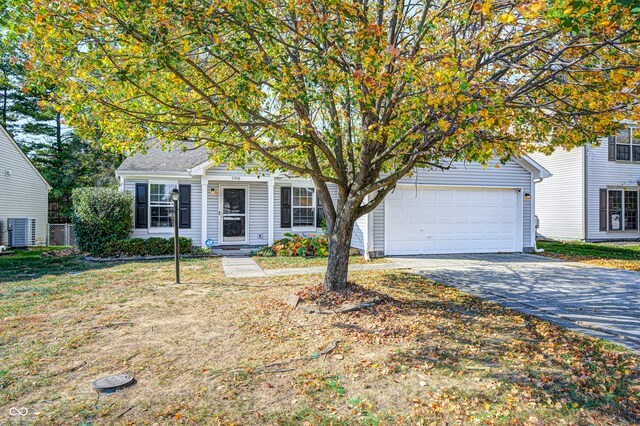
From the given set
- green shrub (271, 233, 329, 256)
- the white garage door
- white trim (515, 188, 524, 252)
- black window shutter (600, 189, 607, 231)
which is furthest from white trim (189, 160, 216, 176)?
black window shutter (600, 189, 607, 231)

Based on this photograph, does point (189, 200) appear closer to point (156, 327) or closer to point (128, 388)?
point (156, 327)

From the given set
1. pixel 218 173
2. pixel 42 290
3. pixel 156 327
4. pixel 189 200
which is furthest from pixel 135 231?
pixel 156 327

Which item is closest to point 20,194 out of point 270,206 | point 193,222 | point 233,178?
point 193,222

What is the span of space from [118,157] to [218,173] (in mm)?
14191

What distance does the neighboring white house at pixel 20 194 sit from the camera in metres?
15.6

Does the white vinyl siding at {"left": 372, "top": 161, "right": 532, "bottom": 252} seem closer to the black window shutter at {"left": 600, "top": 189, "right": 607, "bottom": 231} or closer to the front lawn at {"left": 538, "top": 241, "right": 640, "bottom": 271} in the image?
the front lawn at {"left": 538, "top": 241, "right": 640, "bottom": 271}

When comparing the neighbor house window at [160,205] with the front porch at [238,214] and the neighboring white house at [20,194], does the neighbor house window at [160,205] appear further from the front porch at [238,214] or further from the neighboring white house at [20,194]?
the neighboring white house at [20,194]

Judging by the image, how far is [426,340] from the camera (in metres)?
4.43

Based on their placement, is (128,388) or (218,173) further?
(218,173)

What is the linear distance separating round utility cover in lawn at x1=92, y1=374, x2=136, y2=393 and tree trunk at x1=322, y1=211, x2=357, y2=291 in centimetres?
332

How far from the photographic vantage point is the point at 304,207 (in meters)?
14.3

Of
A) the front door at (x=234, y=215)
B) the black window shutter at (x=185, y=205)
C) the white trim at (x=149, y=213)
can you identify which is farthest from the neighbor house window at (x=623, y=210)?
the white trim at (x=149, y=213)

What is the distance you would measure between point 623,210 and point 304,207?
14560 mm

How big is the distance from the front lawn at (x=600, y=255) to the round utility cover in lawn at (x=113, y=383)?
36.5 ft
